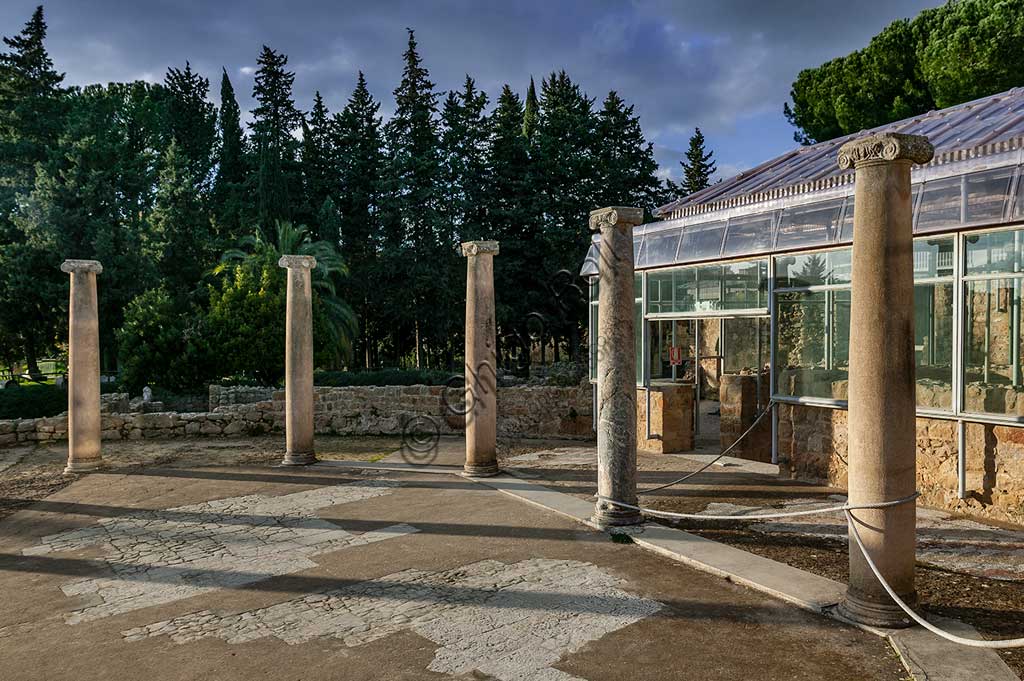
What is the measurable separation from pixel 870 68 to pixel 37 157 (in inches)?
1433

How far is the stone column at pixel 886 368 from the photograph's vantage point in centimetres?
516

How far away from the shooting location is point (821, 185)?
10758mm

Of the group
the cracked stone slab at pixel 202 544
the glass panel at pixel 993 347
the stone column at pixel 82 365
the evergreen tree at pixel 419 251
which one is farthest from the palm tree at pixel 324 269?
the glass panel at pixel 993 347

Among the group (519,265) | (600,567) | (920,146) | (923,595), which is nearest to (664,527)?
(600,567)

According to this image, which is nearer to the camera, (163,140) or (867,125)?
(867,125)

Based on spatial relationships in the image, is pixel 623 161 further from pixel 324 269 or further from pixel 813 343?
pixel 813 343

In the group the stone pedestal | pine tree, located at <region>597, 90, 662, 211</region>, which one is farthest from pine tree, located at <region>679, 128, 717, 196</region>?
the stone pedestal

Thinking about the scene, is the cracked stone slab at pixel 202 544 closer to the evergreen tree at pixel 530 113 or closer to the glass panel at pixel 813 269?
the glass panel at pixel 813 269

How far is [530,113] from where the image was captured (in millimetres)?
37594

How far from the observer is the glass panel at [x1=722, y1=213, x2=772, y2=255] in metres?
11.3

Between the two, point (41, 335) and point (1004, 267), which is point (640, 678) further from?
point (41, 335)

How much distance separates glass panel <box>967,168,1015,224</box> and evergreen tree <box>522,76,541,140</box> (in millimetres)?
25824

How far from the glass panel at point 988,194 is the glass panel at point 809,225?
1.87 meters

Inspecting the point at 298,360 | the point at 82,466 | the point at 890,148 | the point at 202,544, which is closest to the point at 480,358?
the point at 298,360
